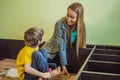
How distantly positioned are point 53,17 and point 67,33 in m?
0.60

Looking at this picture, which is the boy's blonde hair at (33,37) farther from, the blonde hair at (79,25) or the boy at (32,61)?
the blonde hair at (79,25)

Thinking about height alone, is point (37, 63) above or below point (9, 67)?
above

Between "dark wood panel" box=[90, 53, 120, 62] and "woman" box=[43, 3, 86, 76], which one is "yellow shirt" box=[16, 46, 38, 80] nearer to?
"woman" box=[43, 3, 86, 76]

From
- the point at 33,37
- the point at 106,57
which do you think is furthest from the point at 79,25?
the point at 33,37

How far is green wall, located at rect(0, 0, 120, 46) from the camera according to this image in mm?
2570

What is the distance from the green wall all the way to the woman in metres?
0.38

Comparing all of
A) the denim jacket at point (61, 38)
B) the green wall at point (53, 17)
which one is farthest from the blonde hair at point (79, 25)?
the green wall at point (53, 17)

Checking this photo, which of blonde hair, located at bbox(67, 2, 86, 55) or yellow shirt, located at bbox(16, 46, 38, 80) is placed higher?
blonde hair, located at bbox(67, 2, 86, 55)

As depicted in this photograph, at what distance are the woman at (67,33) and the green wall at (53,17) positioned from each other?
38 cm

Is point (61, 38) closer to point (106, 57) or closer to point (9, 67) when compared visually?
point (106, 57)

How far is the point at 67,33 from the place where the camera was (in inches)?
90.6

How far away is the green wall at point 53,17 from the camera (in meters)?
2.57

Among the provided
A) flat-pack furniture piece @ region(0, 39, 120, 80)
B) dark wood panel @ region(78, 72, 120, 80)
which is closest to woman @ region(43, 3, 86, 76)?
flat-pack furniture piece @ region(0, 39, 120, 80)

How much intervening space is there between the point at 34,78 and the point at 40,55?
211mm
